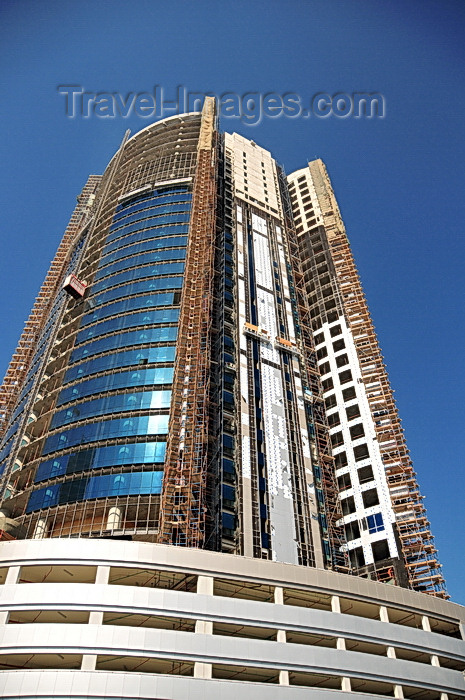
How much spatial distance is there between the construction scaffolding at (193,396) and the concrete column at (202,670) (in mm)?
16414

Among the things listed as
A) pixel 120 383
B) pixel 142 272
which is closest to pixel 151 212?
pixel 142 272

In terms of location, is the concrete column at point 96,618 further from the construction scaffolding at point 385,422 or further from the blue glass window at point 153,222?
the blue glass window at point 153,222

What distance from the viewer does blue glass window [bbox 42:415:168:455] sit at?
6041cm

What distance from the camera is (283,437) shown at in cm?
6309

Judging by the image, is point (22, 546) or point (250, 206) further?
point (250, 206)

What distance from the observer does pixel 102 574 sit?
37156mm

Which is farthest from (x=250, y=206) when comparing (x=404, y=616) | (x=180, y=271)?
(x=404, y=616)

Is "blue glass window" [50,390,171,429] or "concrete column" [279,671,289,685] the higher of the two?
"blue glass window" [50,390,171,429]

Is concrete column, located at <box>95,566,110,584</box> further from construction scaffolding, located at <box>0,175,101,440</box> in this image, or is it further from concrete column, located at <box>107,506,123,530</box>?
construction scaffolding, located at <box>0,175,101,440</box>

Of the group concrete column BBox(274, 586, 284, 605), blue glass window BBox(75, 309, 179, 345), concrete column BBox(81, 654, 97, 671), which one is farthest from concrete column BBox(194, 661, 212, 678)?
blue glass window BBox(75, 309, 179, 345)

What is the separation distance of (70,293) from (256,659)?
5693cm

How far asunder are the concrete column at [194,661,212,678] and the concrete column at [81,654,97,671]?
6.36 metres

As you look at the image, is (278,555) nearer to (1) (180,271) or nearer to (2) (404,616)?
(2) (404,616)

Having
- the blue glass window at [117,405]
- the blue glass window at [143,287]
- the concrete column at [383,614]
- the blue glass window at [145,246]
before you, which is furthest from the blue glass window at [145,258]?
the concrete column at [383,614]
